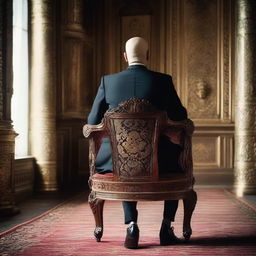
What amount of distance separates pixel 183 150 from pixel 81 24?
4.65 m

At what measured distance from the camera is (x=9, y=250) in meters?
3.33

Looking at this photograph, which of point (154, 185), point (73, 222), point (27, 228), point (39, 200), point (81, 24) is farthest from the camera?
point (81, 24)

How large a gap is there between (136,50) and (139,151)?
701 millimetres

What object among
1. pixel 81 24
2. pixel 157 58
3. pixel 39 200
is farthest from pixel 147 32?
pixel 39 200

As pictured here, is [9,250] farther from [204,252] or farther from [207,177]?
[207,177]

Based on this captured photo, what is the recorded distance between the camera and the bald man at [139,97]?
3.34 m

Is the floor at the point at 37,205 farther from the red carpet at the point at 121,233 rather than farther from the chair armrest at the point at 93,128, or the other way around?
the chair armrest at the point at 93,128

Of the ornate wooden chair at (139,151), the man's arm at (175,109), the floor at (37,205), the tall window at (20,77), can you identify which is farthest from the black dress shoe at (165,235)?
the tall window at (20,77)

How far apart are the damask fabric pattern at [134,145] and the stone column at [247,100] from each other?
3.79m

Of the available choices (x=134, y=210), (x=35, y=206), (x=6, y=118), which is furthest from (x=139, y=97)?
(x=35, y=206)

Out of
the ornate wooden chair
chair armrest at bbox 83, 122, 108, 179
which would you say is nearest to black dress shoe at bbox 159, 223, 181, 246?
the ornate wooden chair

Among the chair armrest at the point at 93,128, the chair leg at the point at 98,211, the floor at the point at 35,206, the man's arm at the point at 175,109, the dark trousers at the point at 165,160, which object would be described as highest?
the man's arm at the point at 175,109

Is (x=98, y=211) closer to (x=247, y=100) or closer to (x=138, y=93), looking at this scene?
(x=138, y=93)

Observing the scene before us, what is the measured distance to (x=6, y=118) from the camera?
502cm
